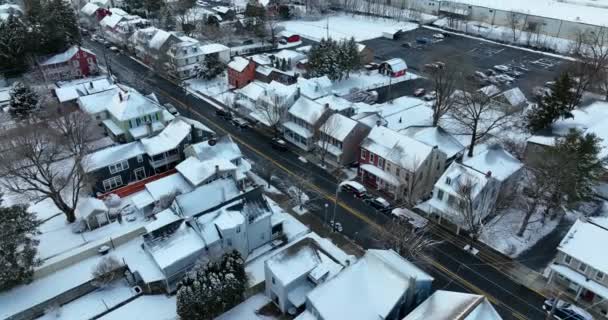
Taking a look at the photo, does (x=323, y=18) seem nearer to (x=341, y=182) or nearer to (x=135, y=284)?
(x=341, y=182)

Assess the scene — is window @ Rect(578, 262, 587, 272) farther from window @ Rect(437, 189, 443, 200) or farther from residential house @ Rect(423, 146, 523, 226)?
window @ Rect(437, 189, 443, 200)

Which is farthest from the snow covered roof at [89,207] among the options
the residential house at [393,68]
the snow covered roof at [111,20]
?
the snow covered roof at [111,20]

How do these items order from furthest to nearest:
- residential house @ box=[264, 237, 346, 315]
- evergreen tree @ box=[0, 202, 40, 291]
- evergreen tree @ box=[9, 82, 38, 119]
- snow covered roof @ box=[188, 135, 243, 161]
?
evergreen tree @ box=[9, 82, 38, 119] → snow covered roof @ box=[188, 135, 243, 161] → evergreen tree @ box=[0, 202, 40, 291] → residential house @ box=[264, 237, 346, 315]

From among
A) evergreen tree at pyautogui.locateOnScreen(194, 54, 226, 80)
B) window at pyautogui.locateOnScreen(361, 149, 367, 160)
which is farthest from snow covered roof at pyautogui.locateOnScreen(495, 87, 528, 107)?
evergreen tree at pyautogui.locateOnScreen(194, 54, 226, 80)

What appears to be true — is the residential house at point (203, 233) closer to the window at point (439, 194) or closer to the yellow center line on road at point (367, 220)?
the yellow center line on road at point (367, 220)

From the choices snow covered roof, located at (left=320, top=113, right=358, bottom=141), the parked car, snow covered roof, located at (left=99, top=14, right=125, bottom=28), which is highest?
snow covered roof, located at (left=99, top=14, right=125, bottom=28)

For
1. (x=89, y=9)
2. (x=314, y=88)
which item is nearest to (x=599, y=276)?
(x=314, y=88)

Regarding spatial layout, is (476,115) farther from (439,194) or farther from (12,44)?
(12,44)
